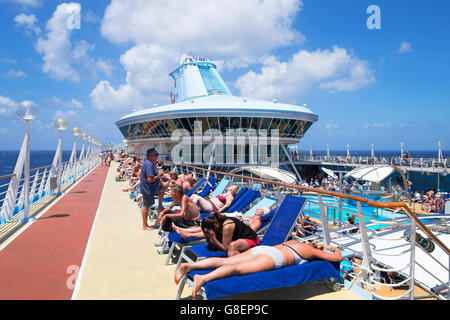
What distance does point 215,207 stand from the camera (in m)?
5.36

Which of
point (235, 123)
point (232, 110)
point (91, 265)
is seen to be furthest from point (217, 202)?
point (235, 123)

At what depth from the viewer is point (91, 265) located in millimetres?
3797

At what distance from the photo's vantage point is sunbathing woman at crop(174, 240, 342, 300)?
2.58m

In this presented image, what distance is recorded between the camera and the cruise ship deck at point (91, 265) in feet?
9.80

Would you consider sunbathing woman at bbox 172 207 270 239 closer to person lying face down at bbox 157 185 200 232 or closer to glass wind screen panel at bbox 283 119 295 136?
person lying face down at bbox 157 185 200 232

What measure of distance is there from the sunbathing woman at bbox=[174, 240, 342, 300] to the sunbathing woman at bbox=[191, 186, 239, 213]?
2.29 m

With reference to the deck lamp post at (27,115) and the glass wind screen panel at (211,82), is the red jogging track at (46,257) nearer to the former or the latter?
the deck lamp post at (27,115)

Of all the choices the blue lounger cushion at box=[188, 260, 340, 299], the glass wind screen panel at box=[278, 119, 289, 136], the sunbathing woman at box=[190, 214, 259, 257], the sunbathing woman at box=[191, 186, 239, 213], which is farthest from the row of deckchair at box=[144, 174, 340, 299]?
the glass wind screen panel at box=[278, 119, 289, 136]

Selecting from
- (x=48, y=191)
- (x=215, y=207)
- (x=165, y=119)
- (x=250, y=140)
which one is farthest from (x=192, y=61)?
(x=215, y=207)

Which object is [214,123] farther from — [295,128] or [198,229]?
[198,229]

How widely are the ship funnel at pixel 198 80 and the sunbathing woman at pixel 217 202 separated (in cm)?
3230
